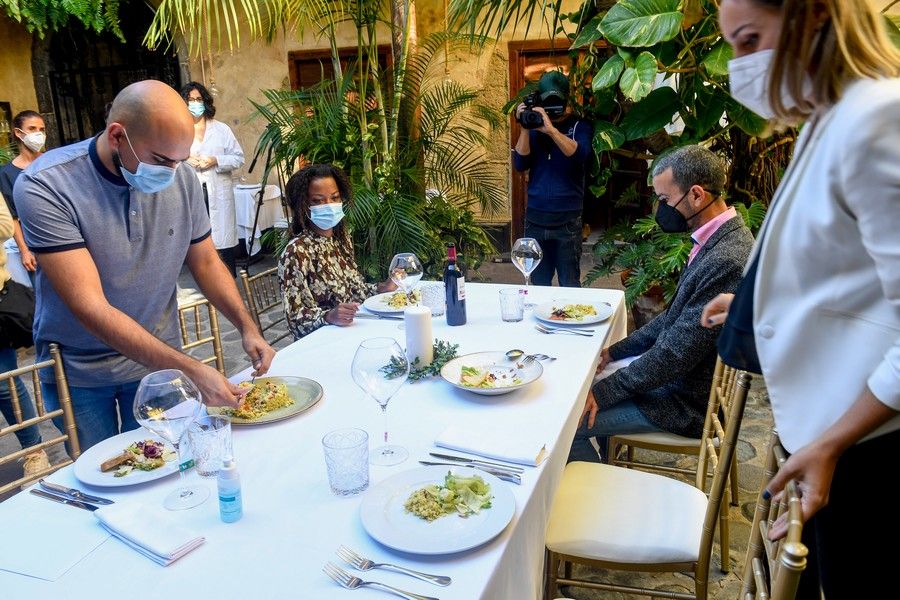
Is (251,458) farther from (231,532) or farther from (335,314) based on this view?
(335,314)

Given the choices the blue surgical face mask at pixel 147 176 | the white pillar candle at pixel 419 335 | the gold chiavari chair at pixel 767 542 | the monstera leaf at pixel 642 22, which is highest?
the monstera leaf at pixel 642 22

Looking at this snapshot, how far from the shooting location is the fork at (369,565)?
41.0 inches

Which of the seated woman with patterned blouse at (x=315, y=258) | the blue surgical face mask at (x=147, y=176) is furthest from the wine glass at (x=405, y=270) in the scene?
the blue surgical face mask at (x=147, y=176)

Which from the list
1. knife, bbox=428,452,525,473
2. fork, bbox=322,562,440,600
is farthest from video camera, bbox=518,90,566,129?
fork, bbox=322,562,440,600

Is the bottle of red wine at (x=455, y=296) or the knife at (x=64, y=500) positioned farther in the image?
the bottle of red wine at (x=455, y=296)

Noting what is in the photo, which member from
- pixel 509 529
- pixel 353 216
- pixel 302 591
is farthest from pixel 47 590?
pixel 353 216

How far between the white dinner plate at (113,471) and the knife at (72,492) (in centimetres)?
2

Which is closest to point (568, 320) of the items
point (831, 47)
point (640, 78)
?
point (831, 47)

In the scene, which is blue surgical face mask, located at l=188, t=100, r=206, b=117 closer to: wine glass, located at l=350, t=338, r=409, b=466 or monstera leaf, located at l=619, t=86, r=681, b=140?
monstera leaf, located at l=619, t=86, r=681, b=140

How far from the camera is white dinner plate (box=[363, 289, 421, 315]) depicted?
2.58 meters

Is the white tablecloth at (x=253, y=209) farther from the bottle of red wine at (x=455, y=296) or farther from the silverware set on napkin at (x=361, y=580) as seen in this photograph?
the silverware set on napkin at (x=361, y=580)

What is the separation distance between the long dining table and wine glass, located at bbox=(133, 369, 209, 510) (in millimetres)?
37

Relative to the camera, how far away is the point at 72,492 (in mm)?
1329

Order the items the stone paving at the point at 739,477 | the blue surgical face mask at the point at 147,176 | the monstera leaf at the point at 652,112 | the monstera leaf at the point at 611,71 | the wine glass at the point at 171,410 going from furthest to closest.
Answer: the monstera leaf at the point at 652,112 < the monstera leaf at the point at 611,71 < the stone paving at the point at 739,477 < the blue surgical face mask at the point at 147,176 < the wine glass at the point at 171,410
